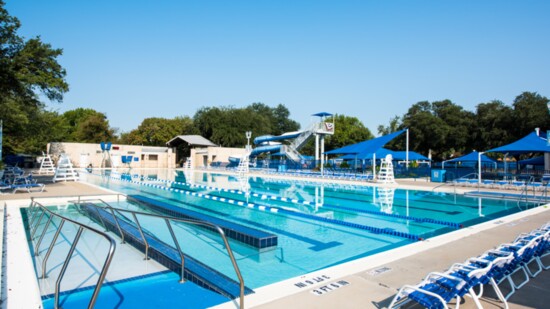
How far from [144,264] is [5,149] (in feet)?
121

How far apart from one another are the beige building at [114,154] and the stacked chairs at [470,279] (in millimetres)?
32019

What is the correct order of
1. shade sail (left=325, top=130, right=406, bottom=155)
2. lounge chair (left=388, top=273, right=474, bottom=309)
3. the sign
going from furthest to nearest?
shade sail (left=325, top=130, right=406, bottom=155)
the sign
lounge chair (left=388, top=273, right=474, bottom=309)

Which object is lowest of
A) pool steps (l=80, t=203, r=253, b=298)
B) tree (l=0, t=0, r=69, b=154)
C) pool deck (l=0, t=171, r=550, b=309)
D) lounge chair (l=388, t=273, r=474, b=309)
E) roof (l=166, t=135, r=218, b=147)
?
pool steps (l=80, t=203, r=253, b=298)

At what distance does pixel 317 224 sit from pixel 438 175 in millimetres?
13605

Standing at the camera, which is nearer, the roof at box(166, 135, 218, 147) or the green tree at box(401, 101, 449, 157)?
the green tree at box(401, 101, 449, 157)

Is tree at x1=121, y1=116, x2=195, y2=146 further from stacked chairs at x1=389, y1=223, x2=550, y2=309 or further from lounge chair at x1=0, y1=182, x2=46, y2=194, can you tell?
stacked chairs at x1=389, y1=223, x2=550, y2=309

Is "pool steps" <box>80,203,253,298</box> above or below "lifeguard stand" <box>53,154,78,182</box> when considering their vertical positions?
below

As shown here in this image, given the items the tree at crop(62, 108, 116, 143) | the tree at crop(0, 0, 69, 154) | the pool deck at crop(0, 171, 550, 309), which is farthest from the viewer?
the tree at crop(62, 108, 116, 143)

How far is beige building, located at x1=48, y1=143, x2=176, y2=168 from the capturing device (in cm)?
3294

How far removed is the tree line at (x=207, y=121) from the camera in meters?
13.0

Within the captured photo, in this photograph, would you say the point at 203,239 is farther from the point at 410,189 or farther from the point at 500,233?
the point at 410,189

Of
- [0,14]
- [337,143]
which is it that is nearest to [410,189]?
[0,14]

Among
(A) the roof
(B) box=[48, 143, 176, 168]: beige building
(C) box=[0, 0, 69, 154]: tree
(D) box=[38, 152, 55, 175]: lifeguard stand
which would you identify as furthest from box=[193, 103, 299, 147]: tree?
(C) box=[0, 0, 69, 154]: tree

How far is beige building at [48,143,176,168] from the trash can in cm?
→ 2741
